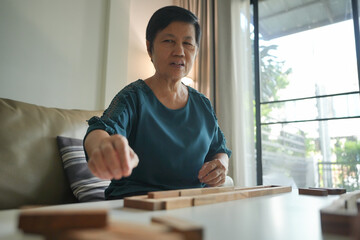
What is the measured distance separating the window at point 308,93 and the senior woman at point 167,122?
2.15 m

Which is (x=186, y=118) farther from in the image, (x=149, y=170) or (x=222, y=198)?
(x=222, y=198)

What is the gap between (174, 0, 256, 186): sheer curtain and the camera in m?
2.99

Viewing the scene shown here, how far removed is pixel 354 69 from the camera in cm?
283

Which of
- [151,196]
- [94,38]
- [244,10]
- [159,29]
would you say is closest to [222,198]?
[151,196]

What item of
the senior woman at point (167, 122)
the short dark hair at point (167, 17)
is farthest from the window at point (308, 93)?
the short dark hair at point (167, 17)

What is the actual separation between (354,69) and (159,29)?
257 cm

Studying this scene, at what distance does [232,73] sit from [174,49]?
2216 mm

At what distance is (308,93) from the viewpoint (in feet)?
9.89

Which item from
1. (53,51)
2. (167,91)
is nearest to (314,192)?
(167,91)

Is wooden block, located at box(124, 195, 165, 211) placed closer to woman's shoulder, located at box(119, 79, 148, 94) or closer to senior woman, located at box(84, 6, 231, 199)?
senior woman, located at box(84, 6, 231, 199)

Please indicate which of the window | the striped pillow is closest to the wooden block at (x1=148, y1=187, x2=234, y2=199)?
the striped pillow

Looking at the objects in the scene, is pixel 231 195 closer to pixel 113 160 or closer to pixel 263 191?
pixel 263 191

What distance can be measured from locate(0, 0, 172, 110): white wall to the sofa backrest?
0.67 m

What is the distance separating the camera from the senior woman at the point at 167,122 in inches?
35.0
